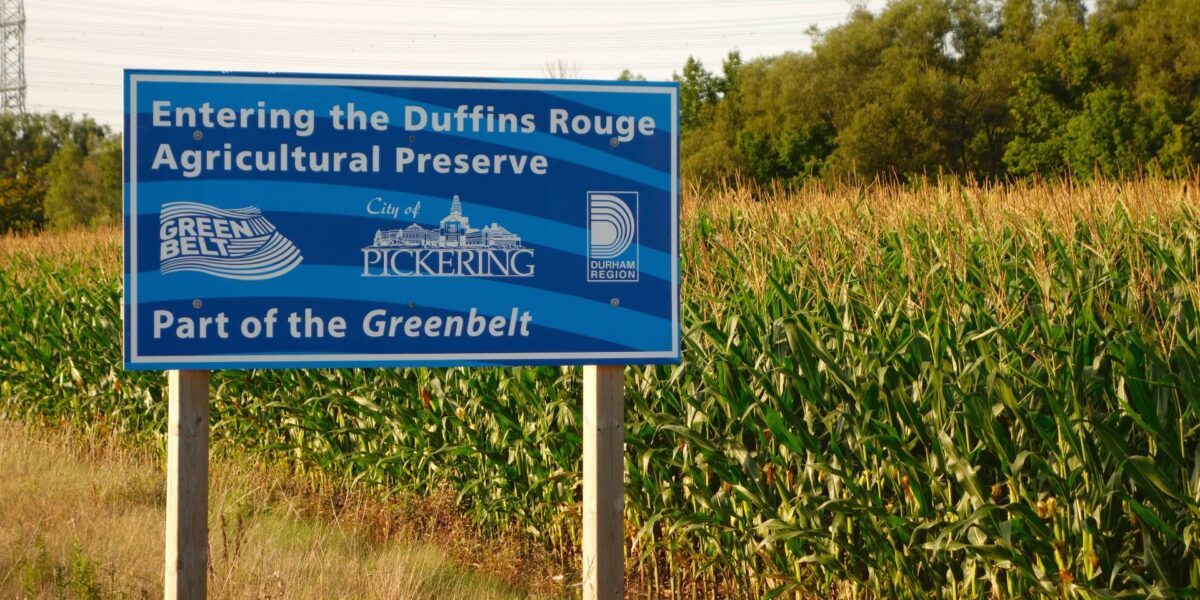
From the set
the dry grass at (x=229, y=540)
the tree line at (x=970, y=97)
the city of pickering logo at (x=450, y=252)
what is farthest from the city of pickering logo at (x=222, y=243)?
the tree line at (x=970, y=97)

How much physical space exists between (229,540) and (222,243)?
8.60 ft

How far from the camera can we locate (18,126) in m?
65.6

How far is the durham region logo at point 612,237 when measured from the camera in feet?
12.4

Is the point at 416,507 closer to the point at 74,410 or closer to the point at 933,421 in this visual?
the point at 933,421

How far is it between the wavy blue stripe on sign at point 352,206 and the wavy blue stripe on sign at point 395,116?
0.19 metres

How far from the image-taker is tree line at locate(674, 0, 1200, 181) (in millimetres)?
36312

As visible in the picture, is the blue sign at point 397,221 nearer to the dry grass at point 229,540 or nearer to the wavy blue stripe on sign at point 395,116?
the wavy blue stripe on sign at point 395,116

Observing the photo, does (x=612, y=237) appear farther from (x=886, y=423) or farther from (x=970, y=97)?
(x=970, y=97)

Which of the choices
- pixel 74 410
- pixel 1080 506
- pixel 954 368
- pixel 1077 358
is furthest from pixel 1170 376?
pixel 74 410

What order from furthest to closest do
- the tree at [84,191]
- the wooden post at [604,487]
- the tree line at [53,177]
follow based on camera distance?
1. the tree at [84,191]
2. the tree line at [53,177]
3. the wooden post at [604,487]

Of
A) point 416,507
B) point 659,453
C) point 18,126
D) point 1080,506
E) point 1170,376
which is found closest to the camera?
point 1170,376

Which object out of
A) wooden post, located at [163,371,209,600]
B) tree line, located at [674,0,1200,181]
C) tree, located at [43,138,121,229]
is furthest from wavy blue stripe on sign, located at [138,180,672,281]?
tree, located at [43,138,121,229]

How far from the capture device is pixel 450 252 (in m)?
3.71

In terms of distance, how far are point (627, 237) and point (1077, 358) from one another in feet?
5.31
